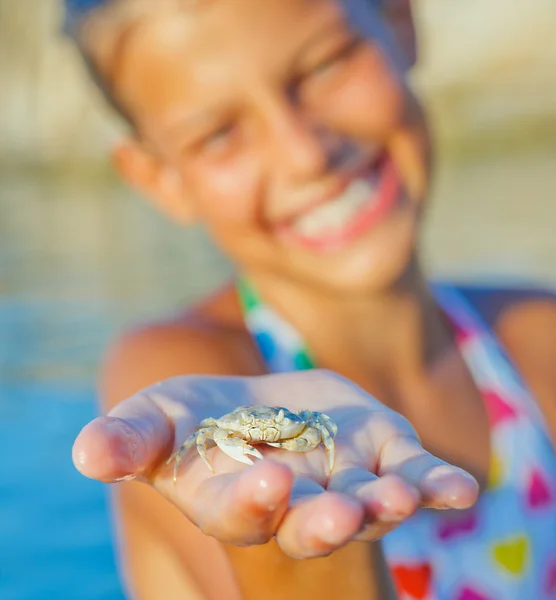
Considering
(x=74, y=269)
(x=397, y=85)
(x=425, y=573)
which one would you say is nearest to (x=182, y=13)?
(x=397, y=85)

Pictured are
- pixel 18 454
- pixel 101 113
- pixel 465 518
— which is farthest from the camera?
pixel 101 113

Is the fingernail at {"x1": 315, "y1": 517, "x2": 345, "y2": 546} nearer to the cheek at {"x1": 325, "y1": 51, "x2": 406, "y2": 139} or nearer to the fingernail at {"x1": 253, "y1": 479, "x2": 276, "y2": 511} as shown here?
the fingernail at {"x1": 253, "y1": 479, "x2": 276, "y2": 511}

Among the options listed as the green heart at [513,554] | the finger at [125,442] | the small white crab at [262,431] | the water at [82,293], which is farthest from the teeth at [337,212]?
the water at [82,293]

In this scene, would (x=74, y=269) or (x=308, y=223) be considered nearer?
(x=308, y=223)

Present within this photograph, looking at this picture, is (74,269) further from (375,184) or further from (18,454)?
(375,184)

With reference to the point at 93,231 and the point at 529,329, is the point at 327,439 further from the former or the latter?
the point at 93,231

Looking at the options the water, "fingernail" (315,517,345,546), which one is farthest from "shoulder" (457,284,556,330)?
the water

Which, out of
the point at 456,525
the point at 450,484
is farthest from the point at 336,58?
the point at 450,484
